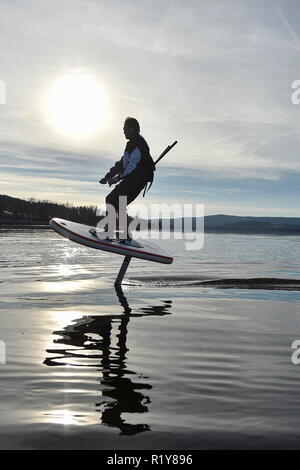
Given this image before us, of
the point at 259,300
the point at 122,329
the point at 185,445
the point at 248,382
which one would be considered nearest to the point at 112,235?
the point at 259,300

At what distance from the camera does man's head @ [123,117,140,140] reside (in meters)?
13.4

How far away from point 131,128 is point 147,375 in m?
9.06

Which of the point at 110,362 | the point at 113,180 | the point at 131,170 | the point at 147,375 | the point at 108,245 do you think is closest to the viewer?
the point at 147,375

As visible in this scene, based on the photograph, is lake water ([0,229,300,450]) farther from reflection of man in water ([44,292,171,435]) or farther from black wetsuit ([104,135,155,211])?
black wetsuit ([104,135,155,211])

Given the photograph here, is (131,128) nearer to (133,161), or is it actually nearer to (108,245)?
(133,161)

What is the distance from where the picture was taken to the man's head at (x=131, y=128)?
13.4 metres

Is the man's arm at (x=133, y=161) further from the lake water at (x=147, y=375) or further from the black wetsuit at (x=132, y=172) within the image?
Answer: the lake water at (x=147, y=375)

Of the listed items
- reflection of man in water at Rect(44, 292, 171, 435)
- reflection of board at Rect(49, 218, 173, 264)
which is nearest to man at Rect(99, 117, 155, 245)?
reflection of board at Rect(49, 218, 173, 264)

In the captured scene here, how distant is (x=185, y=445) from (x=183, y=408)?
2.48 feet

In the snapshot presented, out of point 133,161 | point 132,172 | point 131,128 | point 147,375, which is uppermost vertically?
point 131,128

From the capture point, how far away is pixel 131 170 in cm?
1335

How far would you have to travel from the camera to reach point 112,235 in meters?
14.4

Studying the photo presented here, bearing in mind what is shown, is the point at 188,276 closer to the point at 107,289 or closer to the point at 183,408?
the point at 107,289

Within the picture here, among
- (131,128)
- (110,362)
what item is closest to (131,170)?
(131,128)
